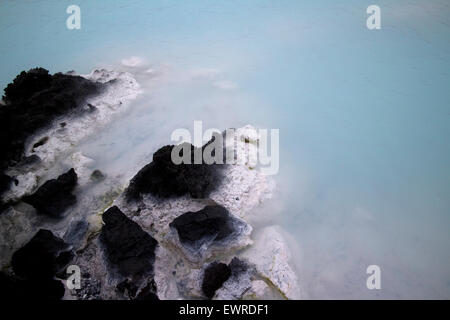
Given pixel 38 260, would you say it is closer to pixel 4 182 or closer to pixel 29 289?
pixel 29 289

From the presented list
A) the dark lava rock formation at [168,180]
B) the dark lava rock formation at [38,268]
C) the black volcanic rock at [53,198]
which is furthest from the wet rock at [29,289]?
the dark lava rock formation at [168,180]

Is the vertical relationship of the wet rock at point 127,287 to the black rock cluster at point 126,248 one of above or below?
below

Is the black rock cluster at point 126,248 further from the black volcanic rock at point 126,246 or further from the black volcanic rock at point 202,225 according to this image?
the black volcanic rock at point 202,225

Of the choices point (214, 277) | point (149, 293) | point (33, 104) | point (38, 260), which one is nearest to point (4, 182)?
point (38, 260)

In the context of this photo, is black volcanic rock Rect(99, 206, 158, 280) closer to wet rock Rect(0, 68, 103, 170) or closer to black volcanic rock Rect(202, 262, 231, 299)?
black volcanic rock Rect(202, 262, 231, 299)

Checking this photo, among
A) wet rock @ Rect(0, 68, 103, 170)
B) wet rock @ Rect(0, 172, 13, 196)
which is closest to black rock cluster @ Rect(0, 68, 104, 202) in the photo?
wet rock @ Rect(0, 68, 103, 170)
